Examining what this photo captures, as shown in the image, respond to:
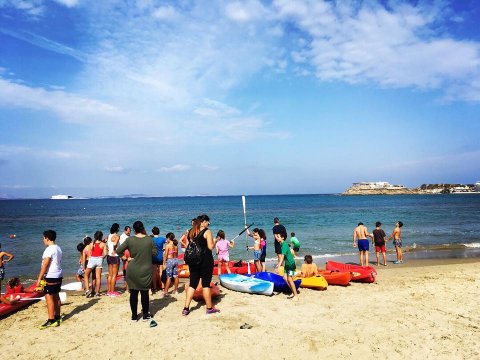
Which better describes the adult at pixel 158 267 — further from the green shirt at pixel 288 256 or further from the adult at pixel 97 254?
the green shirt at pixel 288 256

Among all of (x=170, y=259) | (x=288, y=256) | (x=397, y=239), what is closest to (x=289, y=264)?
(x=288, y=256)

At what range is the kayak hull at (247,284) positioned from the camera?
8.87 meters

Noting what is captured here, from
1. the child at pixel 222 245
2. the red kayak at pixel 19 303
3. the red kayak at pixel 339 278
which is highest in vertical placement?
the child at pixel 222 245

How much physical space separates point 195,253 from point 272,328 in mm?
2111

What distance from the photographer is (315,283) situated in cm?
946

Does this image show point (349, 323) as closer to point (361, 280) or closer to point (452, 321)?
point (452, 321)

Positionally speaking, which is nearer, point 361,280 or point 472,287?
point 472,287

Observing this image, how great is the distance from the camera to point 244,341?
5902mm

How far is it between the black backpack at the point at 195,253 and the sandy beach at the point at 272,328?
1282 mm

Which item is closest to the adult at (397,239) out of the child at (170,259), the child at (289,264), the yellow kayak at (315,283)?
the yellow kayak at (315,283)

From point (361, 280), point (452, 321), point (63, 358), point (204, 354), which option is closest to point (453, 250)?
point (361, 280)

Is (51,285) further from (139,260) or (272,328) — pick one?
(272,328)

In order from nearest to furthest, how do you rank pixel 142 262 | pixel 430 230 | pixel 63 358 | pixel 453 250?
pixel 63 358
pixel 142 262
pixel 453 250
pixel 430 230

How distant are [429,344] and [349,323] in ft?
4.73
